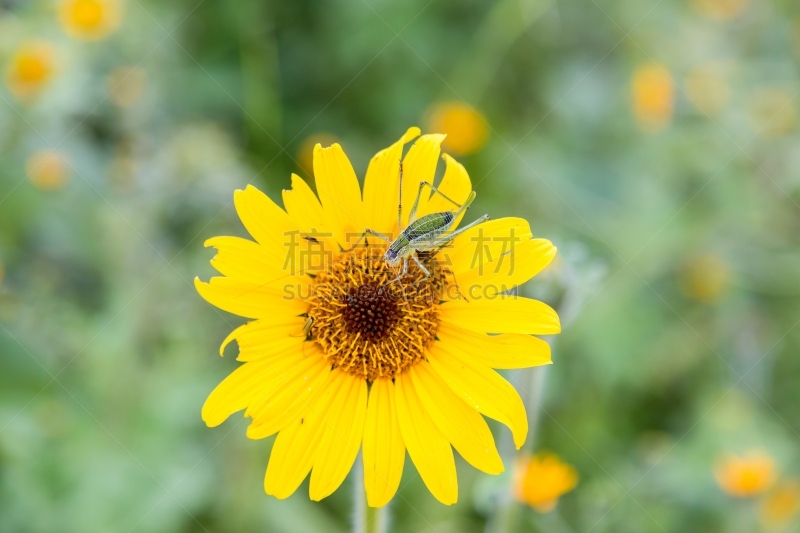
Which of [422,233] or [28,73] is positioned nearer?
[422,233]

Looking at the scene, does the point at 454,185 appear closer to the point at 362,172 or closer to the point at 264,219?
the point at 264,219

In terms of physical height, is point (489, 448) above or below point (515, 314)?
below

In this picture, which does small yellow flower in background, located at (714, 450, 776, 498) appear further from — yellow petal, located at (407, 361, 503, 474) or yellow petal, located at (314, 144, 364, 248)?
yellow petal, located at (314, 144, 364, 248)

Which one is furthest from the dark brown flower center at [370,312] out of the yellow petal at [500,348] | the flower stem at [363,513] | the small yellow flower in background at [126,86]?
the small yellow flower in background at [126,86]

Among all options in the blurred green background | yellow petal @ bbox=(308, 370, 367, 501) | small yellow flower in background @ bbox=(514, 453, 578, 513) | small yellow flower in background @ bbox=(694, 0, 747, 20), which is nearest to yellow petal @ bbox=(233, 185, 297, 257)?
yellow petal @ bbox=(308, 370, 367, 501)

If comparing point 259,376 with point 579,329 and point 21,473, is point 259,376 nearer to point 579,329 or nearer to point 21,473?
point 21,473

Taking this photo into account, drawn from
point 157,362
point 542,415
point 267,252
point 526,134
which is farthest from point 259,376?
point 526,134

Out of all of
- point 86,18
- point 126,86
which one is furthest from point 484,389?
point 86,18

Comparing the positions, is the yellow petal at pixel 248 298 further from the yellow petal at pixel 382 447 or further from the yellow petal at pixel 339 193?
the yellow petal at pixel 382 447
